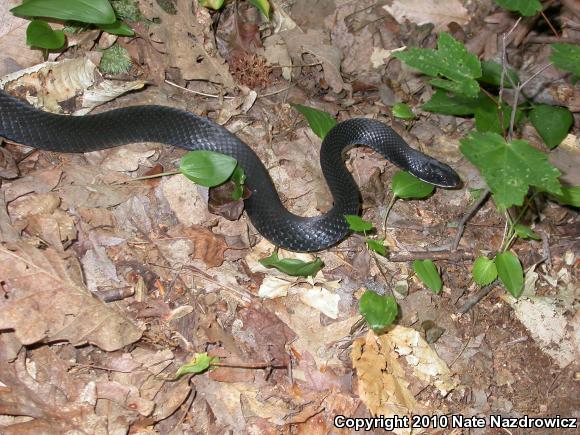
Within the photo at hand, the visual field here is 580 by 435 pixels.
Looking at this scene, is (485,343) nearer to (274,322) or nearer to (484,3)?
(274,322)

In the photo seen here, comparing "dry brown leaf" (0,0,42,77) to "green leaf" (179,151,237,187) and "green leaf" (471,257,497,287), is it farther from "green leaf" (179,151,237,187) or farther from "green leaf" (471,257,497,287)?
"green leaf" (471,257,497,287)

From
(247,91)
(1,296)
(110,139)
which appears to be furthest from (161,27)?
(1,296)

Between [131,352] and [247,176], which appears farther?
[247,176]

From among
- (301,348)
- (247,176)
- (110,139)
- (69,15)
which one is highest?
(69,15)

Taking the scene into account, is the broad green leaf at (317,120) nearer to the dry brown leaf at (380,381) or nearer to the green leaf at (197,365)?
the dry brown leaf at (380,381)

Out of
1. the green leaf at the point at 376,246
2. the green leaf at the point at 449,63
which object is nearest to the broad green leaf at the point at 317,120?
the green leaf at the point at 376,246

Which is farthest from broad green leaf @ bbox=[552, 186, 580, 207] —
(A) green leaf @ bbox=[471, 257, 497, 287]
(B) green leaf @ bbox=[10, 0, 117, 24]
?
(B) green leaf @ bbox=[10, 0, 117, 24]

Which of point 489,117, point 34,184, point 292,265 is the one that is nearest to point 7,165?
point 34,184
